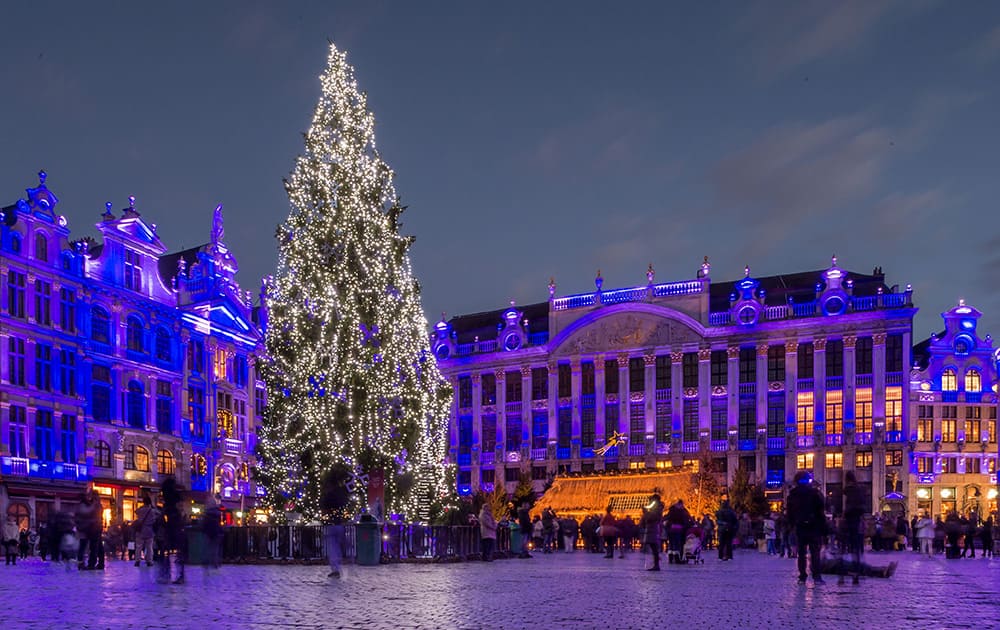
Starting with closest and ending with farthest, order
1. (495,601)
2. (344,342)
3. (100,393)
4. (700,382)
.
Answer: (495,601) → (344,342) → (100,393) → (700,382)

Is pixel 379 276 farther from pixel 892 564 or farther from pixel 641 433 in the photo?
pixel 641 433

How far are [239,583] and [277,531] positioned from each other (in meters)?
9.93

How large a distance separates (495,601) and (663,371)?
229 ft

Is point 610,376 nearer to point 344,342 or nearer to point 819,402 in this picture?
point 819,402

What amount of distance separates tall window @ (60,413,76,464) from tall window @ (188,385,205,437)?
31.8 feet

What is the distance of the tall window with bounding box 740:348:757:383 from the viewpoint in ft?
268

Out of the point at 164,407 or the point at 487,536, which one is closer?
the point at 487,536

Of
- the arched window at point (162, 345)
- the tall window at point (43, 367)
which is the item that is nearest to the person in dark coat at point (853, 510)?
the tall window at point (43, 367)

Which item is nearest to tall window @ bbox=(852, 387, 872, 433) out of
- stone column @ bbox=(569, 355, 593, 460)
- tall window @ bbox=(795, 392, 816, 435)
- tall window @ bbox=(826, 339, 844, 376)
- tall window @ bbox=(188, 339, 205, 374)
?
tall window @ bbox=(826, 339, 844, 376)

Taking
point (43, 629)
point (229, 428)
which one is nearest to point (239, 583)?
point (43, 629)

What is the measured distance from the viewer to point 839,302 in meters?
79.1

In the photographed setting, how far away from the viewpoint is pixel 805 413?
79438 millimetres

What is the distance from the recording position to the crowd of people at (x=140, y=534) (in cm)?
2081

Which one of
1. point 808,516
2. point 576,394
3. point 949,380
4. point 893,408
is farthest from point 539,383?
point 808,516
